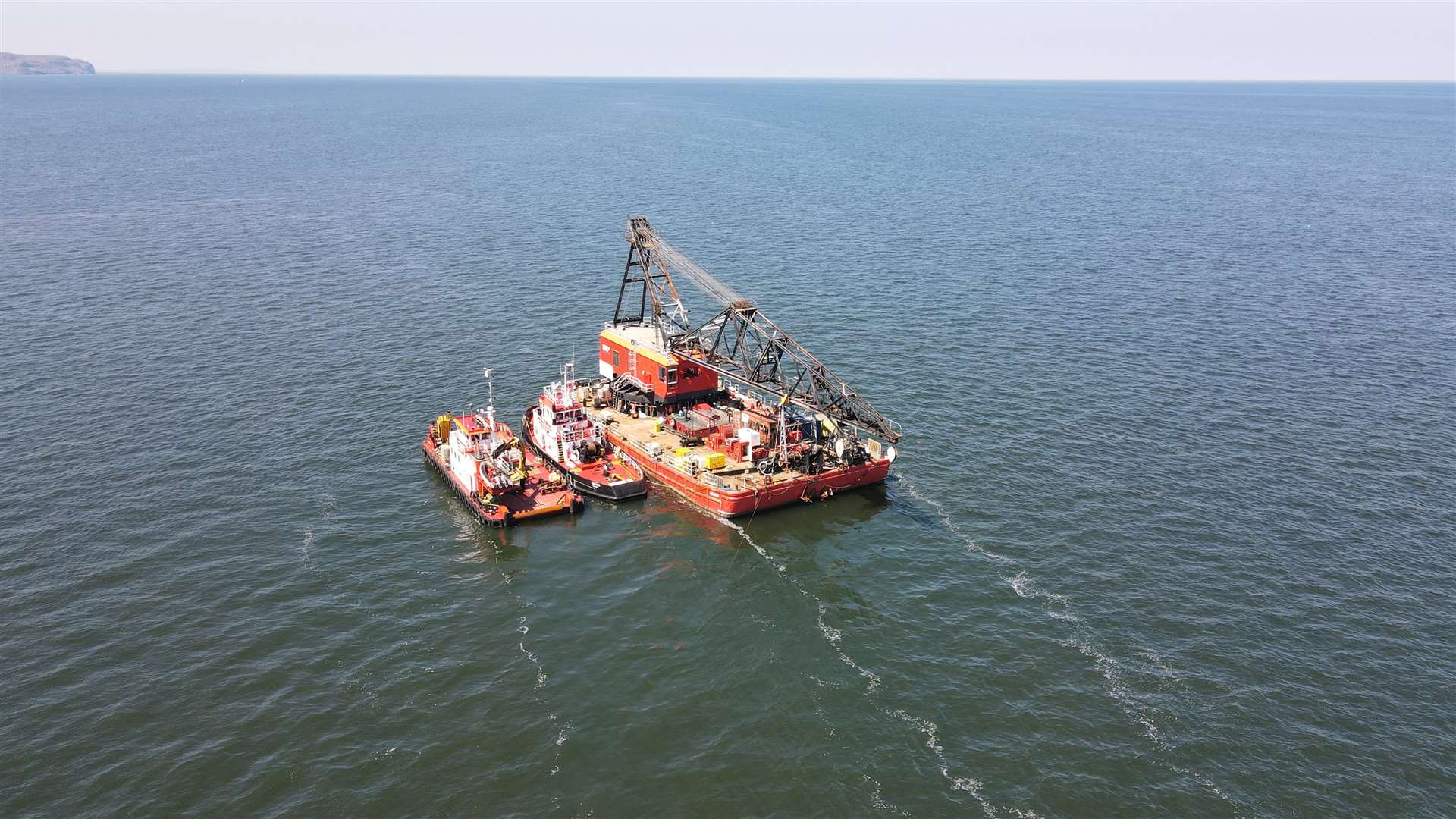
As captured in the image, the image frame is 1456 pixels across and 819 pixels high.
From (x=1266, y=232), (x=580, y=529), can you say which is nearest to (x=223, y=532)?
(x=580, y=529)

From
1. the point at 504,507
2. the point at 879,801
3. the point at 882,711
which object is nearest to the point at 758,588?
the point at 882,711

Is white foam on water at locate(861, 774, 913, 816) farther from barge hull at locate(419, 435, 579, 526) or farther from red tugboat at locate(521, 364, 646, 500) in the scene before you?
red tugboat at locate(521, 364, 646, 500)

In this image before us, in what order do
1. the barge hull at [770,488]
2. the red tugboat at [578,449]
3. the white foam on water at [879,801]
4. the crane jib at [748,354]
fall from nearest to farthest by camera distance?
the white foam on water at [879,801] → the barge hull at [770,488] → the red tugboat at [578,449] → the crane jib at [748,354]

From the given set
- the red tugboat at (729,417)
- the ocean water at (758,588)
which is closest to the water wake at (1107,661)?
the ocean water at (758,588)

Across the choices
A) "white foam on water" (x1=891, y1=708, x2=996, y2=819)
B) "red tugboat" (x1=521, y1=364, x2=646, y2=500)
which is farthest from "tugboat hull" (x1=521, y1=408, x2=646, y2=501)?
"white foam on water" (x1=891, y1=708, x2=996, y2=819)

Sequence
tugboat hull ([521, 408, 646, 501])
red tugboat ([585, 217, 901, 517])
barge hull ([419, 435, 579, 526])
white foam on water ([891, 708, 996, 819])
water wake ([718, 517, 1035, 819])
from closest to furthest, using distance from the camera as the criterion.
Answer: water wake ([718, 517, 1035, 819])
white foam on water ([891, 708, 996, 819])
barge hull ([419, 435, 579, 526])
red tugboat ([585, 217, 901, 517])
tugboat hull ([521, 408, 646, 501])

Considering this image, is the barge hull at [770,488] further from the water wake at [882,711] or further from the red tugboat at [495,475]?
the red tugboat at [495,475]

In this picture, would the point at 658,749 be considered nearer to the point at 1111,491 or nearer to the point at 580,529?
the point at 580,529
